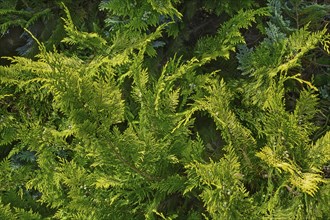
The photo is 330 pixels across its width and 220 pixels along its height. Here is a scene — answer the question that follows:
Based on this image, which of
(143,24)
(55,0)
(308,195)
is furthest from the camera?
(55,0)

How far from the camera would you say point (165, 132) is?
2.03m

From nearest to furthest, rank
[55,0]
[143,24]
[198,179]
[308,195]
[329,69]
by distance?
[308,195], [198,179], [143,24], [329,69], [55,0]

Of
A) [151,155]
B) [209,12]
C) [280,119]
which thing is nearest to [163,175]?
[151,155]

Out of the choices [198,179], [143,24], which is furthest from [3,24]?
[198,179]

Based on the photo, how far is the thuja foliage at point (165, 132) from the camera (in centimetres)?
181

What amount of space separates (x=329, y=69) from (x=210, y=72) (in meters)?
0.67

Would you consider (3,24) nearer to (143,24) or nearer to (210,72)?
(143,24)

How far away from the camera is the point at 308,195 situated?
1864 millimetres

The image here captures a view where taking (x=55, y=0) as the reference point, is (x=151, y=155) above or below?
below

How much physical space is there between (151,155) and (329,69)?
115 cm

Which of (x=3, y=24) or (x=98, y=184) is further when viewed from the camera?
(x=3, y=24)

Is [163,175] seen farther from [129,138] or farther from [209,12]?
[209,12]

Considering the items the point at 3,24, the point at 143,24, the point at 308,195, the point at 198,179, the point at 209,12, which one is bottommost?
the point at 308,195

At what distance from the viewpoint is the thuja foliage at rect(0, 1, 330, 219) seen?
1.81 meters
